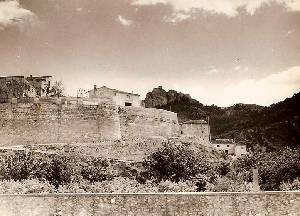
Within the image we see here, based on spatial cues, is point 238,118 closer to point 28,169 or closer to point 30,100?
point 30,100

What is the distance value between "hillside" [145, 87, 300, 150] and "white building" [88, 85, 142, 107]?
984cm

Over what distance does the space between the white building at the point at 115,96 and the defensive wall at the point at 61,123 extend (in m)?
7.49

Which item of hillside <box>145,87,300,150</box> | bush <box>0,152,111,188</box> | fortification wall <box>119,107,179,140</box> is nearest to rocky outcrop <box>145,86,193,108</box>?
hillside <box>145,87,300,150</box>

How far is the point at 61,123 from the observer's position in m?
31.6

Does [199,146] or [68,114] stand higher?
[68,114]

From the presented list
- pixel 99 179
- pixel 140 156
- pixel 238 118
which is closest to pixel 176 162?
pixel 140 156

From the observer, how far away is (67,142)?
3116 centimetres

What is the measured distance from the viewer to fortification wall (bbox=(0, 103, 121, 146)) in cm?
3073

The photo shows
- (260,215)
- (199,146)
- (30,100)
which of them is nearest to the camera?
(260,215)

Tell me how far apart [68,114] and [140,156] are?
19.7 feet

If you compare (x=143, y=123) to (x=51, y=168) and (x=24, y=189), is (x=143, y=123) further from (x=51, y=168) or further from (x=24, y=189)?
(x=24, y=189)

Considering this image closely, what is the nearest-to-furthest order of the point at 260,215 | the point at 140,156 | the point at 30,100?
the point at 260,215
the point at 140,156
the point at 30,100

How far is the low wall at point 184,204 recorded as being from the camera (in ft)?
39.5

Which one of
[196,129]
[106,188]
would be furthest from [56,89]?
[106,188]
